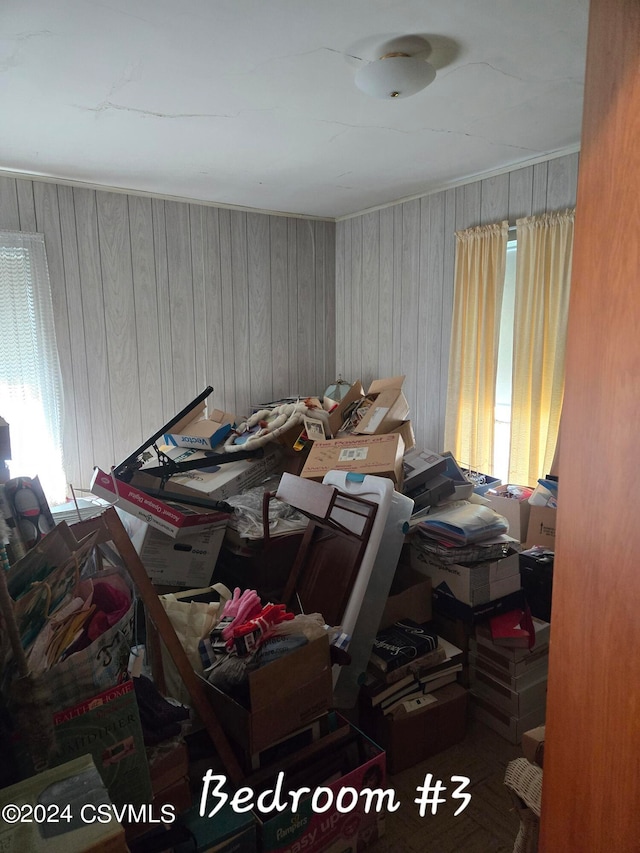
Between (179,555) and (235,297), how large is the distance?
258 cm

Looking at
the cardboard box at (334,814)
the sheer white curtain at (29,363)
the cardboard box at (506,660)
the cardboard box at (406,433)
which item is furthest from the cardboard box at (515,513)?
the sheer white curtain at (29,363)

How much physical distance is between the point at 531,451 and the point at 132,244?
303cm

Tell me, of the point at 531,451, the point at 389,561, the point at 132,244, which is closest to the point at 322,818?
the point at 389,561

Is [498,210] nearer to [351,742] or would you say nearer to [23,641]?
[351,742]

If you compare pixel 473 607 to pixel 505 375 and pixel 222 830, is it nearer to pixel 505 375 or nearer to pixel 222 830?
pixel 222 830

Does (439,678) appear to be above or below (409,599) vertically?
below

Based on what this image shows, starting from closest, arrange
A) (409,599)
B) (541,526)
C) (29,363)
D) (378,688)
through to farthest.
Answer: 1. (378,688)
2. (409,599)
3. (541,526)
4. (29,363)

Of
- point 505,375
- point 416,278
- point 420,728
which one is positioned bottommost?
point 420,728

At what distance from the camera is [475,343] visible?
363 centimetres

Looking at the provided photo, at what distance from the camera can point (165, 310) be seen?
4020 mm

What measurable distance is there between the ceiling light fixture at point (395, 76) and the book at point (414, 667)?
2.19 m

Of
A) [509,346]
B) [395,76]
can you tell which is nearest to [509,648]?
[509,346]

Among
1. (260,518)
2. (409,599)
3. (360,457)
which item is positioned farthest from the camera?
(360,457)

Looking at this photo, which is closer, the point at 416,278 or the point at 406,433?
the point at 406,433
